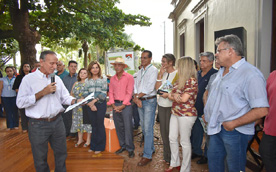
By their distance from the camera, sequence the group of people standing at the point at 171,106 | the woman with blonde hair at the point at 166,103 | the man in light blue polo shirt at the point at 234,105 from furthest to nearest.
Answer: the woman with blonde hair at the point at 166,103 → the group of people standing at the point at 171,106 → the man in light blue polo shirt at the point at 234,105

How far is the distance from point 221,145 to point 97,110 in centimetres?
265

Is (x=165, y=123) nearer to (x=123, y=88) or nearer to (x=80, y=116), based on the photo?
(x=123, y=88)

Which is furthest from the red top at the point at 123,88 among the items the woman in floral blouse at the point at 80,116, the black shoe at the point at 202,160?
the black shoe at the point at 202,160

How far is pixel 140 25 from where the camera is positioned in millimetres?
9750

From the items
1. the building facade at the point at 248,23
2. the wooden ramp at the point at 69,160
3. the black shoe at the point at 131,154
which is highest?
the building facade at the point at 248,23

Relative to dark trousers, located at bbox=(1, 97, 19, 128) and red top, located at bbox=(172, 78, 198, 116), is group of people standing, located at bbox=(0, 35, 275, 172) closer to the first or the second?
red top, located at bbox=(172, 78, 198, 116)

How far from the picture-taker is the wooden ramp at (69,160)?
3555 mm

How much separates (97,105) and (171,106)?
1.61 meters

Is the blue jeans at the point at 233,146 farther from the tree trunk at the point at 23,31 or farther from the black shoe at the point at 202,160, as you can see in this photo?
the tree trunk at the point at 23,31

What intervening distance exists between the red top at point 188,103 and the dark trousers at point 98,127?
170 centimetres

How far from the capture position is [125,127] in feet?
13.1

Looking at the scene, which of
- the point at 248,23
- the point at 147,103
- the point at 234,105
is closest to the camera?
the point at 234,105

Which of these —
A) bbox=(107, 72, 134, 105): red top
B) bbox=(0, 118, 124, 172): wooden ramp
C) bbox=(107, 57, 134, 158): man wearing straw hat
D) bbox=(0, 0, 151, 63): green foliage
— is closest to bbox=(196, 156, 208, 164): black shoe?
bbox=(107, 57, 134, 158): man wearing straw hat

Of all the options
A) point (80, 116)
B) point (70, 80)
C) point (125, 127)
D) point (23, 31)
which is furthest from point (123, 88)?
point (23, 31)
